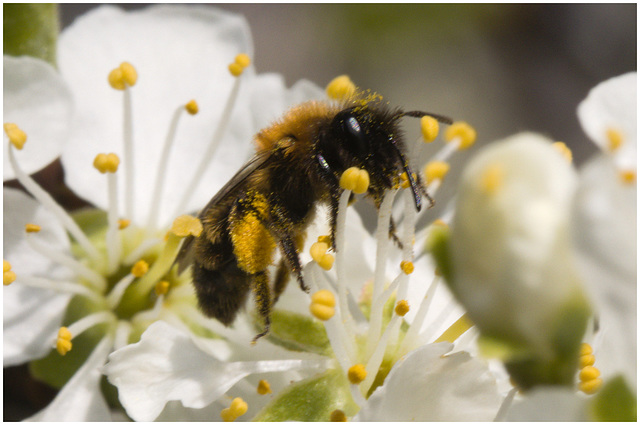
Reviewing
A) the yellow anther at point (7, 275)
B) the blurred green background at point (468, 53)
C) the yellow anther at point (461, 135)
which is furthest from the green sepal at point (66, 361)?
the blurred green background at point (468, 53)

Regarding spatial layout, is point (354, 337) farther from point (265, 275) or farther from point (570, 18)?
point (570, 18)

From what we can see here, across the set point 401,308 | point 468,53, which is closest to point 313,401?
point 401,308

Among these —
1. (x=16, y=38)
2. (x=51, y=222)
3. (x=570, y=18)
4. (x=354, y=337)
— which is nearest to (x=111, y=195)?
(x=51, y=222)

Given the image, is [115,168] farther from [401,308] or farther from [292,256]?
[401,308]

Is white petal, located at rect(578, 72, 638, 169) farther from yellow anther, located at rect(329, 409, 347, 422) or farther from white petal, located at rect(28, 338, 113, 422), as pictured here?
white petal, located at rect(28, 338, 113, 422)

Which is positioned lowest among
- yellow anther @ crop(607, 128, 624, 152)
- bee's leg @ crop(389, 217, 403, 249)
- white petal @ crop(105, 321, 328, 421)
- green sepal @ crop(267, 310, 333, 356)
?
white petal @ crop(105, 321, 328, 421)

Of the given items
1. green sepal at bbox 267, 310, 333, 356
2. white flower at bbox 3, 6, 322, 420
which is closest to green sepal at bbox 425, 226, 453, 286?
green sepal at bbox 267, 310, 333, 356
